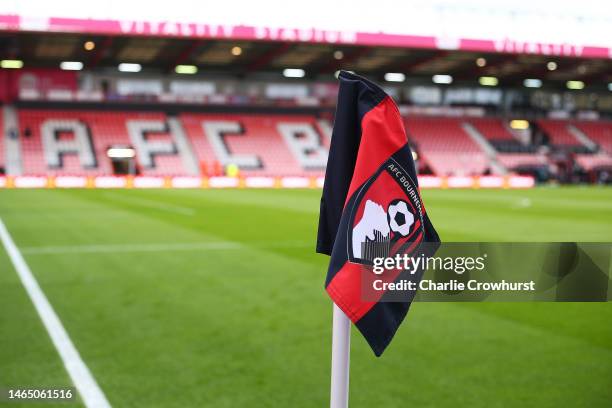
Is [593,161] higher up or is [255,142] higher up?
[593,161]

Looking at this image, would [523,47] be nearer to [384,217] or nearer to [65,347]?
[65,347]

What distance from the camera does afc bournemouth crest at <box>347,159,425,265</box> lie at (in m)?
2.13

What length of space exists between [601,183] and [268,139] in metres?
23.0

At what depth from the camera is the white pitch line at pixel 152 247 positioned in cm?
1031

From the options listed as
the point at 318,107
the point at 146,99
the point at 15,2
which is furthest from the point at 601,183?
the point at 15,2

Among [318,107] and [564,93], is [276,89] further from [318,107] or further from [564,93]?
[564,93]

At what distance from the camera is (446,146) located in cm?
4834

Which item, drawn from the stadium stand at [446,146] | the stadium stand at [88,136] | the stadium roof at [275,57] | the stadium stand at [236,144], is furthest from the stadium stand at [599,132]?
the stadium stand at [88,136]

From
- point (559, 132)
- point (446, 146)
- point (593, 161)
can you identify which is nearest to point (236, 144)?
point (446, 146)

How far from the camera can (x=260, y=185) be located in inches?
1533

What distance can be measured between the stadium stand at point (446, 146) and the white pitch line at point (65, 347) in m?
38.5

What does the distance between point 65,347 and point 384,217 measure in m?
3.65

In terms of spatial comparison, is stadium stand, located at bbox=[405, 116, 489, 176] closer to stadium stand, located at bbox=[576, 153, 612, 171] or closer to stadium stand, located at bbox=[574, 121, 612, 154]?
stadium stand, located at bbox=[576, 153, 612, 171]

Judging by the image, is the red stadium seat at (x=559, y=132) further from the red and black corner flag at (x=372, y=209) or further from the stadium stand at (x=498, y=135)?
the red and black corner flag at (x=372, y=209)
